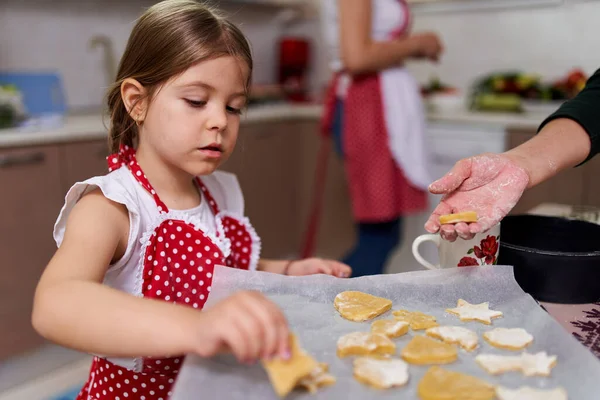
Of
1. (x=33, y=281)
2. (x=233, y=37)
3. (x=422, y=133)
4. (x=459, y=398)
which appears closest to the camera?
(x=459, y=398)

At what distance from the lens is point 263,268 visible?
1110 millimetres

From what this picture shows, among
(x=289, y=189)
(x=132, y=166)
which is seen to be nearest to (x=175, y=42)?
(x=132, y=166)

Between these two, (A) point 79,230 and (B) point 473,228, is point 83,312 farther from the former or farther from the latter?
(B) point 473,228

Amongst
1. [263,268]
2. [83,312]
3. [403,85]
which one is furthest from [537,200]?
[83,312]

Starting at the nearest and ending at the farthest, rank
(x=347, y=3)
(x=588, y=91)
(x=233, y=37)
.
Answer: (x=233, y=37)
(x=588, y=91)
(x=347, y=3)

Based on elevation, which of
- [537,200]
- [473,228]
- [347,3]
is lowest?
[537,200]

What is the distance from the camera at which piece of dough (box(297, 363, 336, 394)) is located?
0.59 m

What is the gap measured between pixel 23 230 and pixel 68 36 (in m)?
1.07

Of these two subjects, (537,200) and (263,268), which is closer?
(263,268)

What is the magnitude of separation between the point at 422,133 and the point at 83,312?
1760mm

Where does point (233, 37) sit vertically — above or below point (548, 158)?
above

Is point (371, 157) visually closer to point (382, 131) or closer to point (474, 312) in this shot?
point (382, 131)

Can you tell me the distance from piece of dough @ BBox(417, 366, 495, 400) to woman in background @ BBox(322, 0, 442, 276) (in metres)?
1.43

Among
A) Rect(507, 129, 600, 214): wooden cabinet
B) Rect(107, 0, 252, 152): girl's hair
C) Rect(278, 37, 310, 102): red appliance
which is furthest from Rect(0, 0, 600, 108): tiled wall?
Rect(107, 0, 252, 152): girl's hair
